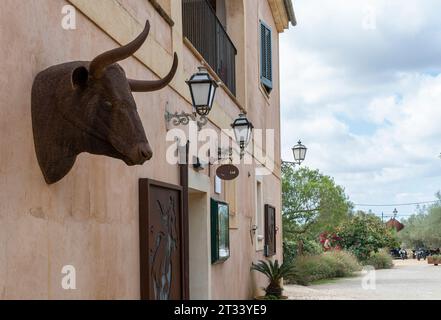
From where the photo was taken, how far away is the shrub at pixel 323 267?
→ 22091mm

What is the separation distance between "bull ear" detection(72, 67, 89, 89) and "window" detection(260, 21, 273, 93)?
11479mm

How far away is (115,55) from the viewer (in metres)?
4.02

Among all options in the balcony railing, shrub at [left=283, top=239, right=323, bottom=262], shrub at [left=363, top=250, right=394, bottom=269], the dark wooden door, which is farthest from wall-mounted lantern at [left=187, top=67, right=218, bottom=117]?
shrub at [left=363, top=250, right=394, bottom=269]

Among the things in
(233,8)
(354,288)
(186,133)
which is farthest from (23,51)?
(354,288)

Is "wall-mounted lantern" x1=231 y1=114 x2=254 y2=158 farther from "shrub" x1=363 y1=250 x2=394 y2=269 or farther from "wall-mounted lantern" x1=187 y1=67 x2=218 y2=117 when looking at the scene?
"shrub" x1=363 y1=250 x2=394 y2=269

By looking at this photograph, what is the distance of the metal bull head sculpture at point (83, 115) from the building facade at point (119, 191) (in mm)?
78

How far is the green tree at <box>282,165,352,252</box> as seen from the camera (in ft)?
112

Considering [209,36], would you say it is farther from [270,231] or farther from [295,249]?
[295,249]

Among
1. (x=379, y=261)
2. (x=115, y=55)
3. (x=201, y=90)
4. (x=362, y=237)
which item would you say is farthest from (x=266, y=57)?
(x=362, y=237)

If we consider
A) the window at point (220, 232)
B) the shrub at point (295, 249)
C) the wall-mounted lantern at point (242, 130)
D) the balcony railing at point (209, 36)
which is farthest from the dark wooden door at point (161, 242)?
the shrub at point (295, 249)

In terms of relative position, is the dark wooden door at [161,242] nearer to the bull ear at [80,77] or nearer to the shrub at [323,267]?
the bull ear at [80,77]

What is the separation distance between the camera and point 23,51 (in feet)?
13.2

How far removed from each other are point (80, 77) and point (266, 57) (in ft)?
40.3
